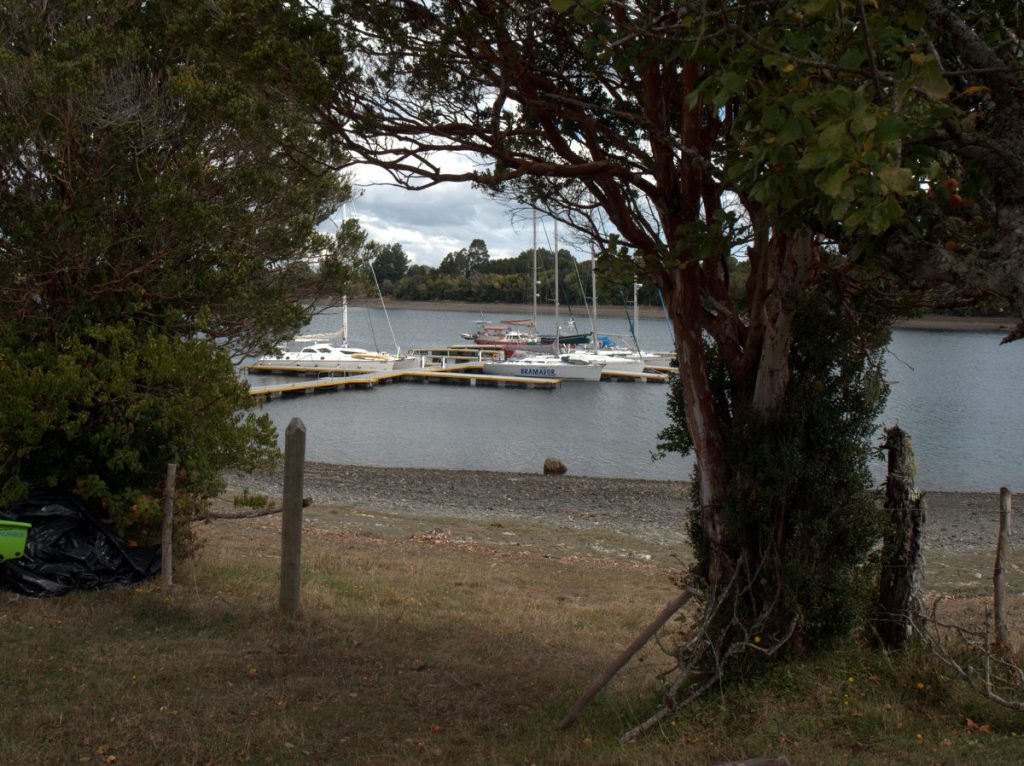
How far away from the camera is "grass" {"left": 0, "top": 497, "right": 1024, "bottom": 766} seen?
16.4 ft

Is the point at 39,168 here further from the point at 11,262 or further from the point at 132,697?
the point at 132,697

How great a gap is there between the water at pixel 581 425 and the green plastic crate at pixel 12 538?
2151cm

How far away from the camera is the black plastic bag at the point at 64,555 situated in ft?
24.9

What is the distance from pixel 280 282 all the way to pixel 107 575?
350cm

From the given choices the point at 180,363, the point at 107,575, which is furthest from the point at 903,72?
the point at 107,575

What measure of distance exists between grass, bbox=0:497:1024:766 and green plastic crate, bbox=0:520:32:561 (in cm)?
42

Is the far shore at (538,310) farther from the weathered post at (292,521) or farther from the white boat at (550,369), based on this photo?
the weathered post at (292,521)

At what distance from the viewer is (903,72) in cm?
392

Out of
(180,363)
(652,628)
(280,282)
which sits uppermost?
(280,282)

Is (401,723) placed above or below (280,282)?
below

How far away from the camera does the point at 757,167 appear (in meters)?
4.27

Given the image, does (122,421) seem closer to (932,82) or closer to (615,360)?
(932,82)

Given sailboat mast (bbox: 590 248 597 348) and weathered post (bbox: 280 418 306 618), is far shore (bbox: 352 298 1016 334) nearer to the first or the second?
sailboat mast (bbox: 590 248 597 348)

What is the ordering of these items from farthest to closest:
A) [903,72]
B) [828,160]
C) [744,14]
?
[744,14] < [903,72] < [828,160]
